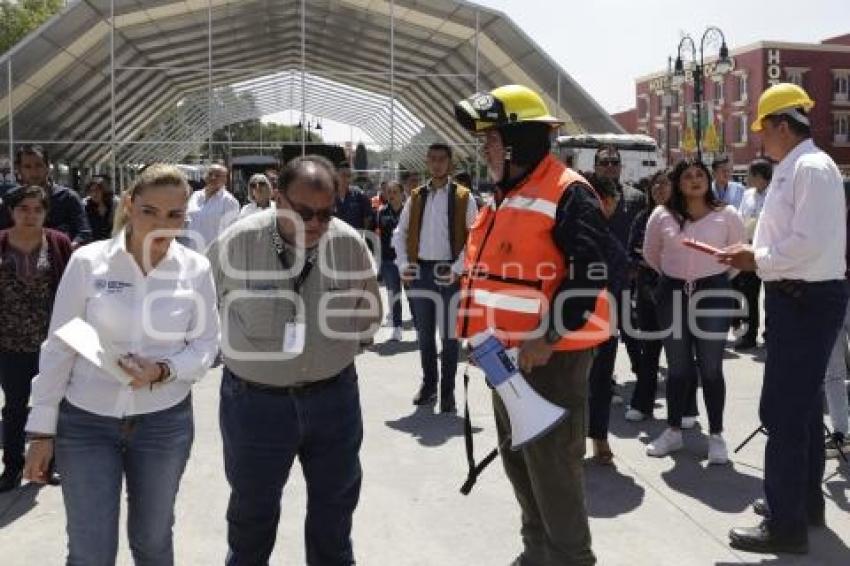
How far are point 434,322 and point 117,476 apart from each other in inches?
173

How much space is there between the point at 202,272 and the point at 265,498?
843 mm

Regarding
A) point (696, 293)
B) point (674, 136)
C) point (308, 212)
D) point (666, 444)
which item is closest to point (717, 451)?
point (666, 444)

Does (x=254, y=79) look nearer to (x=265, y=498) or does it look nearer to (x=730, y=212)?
(x=730, y=212)

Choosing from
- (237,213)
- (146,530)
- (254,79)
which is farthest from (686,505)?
(254,79)

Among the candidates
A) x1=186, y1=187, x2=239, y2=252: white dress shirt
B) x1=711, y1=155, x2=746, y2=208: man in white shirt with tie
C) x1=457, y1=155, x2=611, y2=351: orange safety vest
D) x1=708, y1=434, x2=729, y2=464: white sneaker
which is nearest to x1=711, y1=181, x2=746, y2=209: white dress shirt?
x1=711, y1=155, x2=746, y2=208: man in white shirt with tie

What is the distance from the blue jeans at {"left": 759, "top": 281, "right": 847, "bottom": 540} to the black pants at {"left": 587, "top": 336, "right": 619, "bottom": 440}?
140 cm

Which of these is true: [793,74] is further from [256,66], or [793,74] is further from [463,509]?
[463,509]

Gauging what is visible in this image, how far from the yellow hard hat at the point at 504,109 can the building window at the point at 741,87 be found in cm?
5560

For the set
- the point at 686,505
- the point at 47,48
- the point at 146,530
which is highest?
Answer: the point at 47,48

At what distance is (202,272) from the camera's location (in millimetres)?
3209

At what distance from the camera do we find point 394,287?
11.3 metres

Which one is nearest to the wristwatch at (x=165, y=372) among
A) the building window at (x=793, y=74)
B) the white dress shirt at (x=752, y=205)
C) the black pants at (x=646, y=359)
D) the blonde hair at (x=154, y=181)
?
the blonde hair at (x=154, y=181)

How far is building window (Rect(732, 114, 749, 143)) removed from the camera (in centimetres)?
5447

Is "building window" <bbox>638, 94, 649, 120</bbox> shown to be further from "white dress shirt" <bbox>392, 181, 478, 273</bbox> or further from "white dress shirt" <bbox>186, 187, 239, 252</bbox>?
"white dress shirt" <bbox>392, 181, 478, 273</bbox>
